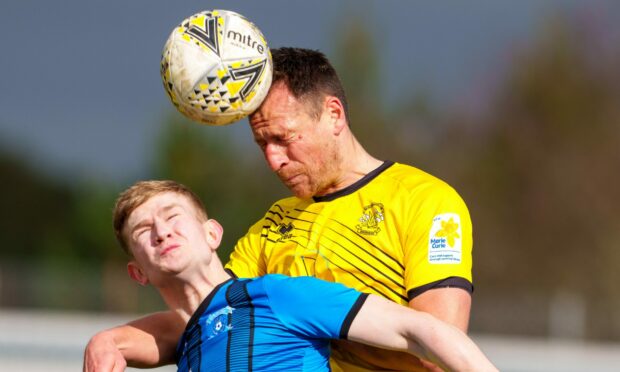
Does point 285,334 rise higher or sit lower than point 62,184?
higher

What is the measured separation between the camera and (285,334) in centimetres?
395

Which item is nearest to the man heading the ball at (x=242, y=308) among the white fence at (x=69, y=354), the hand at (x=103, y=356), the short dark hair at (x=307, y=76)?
the hand at (x=103, y=356)

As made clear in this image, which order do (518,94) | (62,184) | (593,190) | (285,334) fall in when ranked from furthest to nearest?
(62,184), (518,94), (593,190), (285,334)

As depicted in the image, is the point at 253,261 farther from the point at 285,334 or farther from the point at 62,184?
the point at 62,184

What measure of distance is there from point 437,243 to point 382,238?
0.28 m

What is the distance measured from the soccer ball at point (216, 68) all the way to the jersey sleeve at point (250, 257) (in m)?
0.75

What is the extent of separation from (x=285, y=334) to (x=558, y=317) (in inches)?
669

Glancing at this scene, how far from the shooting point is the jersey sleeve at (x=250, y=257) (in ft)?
16.6

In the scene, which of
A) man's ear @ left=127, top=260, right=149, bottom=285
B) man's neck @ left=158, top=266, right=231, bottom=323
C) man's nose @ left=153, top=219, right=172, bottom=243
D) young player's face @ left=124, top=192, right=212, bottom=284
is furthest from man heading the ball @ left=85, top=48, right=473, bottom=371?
man's nose @ left=153, top=219, right=172, bottom=243

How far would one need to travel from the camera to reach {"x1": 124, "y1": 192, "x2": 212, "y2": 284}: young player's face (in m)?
4.08

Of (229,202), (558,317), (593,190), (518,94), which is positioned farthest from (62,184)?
(558,317)

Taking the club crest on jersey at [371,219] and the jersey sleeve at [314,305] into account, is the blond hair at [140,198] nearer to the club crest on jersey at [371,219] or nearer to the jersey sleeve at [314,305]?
the jersey sleeve at [314,305]

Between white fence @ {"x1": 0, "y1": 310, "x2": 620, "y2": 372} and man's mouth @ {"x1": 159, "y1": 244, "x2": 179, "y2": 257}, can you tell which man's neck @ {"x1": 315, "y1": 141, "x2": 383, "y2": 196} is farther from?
white fence @ {"x1": 0, "y1": 310, "x2": 620, "y2": 372}

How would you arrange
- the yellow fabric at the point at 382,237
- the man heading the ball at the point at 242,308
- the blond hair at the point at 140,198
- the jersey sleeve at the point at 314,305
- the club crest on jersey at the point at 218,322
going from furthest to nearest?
the yellow fabric at the point at 382,237 → the blond hair at the point at 140,198 → the club crest on jersey at the point at 218,322 → the jersey sleeve at the point at 314,305 → the man heading the ball at the point at 242,308
